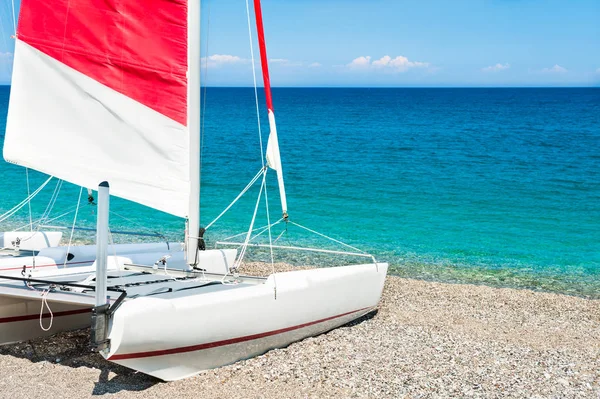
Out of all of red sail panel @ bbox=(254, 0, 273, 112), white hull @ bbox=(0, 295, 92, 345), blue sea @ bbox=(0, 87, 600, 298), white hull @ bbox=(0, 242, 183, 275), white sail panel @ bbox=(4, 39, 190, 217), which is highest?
red sail panel @ bbox=(254, 0, 273, 112)

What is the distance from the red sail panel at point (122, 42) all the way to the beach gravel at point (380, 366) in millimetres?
3303

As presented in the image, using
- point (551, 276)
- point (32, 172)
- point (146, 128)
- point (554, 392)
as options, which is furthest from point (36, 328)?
point (32, 172)

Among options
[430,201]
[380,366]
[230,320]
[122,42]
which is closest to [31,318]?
[230,320]

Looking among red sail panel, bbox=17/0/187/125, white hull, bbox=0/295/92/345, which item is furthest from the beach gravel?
red sail panel, bbox=17/0/187/125

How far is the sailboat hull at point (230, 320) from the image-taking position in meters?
6.87

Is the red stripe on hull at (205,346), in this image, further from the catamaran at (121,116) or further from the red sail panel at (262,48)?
the red sail panel at (262,48)

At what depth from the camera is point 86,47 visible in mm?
8469

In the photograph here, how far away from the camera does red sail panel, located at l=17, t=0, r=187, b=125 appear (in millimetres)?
8367

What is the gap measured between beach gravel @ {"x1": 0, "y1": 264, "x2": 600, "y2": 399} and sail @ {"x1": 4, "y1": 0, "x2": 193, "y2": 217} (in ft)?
7.26

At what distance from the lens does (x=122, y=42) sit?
8.41 m

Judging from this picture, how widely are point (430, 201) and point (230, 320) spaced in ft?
56.0

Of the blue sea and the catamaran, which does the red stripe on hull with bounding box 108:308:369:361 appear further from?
the blue sea

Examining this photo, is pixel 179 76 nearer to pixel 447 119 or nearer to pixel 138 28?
pixel 138 28

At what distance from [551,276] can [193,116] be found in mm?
9175
